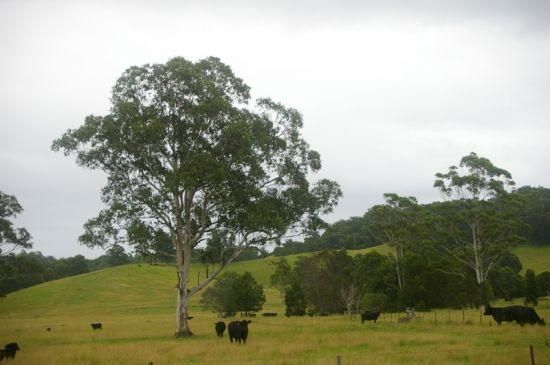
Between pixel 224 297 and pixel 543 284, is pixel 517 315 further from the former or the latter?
pixel 543 284

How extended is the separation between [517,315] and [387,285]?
104 ft

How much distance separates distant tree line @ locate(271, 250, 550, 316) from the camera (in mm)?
57812

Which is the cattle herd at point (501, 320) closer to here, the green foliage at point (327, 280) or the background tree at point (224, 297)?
the green foliage at point (327, 280)

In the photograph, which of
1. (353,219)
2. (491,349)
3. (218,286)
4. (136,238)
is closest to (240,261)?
(353,219)

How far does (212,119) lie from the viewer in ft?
111

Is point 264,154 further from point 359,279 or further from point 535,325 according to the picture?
point 359,279

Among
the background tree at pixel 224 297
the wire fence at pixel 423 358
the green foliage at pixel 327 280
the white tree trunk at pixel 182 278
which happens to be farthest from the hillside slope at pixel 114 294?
the wire fence at pixel 423 358

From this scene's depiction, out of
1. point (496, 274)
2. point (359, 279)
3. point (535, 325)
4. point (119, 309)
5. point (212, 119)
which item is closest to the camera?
point (535, 325)

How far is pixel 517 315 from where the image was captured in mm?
32781

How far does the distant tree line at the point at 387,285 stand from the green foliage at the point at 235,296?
660 centimetres

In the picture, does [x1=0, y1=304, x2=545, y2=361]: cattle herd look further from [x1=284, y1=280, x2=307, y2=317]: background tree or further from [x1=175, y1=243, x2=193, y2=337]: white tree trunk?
[x1=284, y1=280, x2=307, y2=317]: background tree

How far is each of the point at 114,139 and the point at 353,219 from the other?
14872 centimetres

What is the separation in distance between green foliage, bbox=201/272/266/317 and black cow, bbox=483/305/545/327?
41777 mm

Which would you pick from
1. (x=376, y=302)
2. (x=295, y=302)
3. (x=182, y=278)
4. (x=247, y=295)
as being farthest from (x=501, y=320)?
(x=247, y=295)
